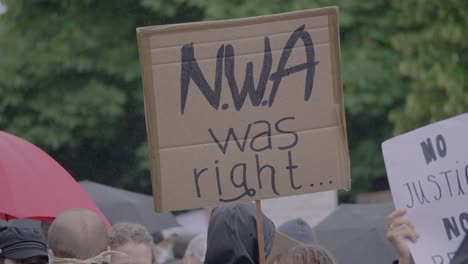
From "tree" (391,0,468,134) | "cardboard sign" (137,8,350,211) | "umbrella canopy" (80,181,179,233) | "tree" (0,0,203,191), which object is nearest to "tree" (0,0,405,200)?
"tree" (0,0,203,191)

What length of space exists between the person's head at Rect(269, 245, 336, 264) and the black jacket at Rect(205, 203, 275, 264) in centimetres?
24

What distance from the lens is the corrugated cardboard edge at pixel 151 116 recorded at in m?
4.29

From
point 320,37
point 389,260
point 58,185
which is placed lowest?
point 389,260

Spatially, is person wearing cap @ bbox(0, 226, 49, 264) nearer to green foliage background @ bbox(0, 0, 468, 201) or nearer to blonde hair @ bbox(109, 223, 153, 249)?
blonde hair @ bbox(109, 223, 153, 249)

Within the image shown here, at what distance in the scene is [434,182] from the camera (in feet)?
13.6

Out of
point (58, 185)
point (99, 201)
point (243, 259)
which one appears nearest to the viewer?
point (243, 259)

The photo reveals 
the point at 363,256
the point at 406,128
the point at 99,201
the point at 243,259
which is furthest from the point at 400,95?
the point at 243,259

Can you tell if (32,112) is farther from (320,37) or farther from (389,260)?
(320,37)

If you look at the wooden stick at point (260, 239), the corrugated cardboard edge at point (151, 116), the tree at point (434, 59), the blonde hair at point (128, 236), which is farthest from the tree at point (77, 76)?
the wooden stick at point (260, 239)

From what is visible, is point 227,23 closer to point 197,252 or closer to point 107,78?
point 197,252

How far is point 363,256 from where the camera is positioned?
6715 millimetres

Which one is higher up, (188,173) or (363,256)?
(188,173)

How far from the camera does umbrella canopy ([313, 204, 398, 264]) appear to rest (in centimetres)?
674

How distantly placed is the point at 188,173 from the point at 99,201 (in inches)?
242
